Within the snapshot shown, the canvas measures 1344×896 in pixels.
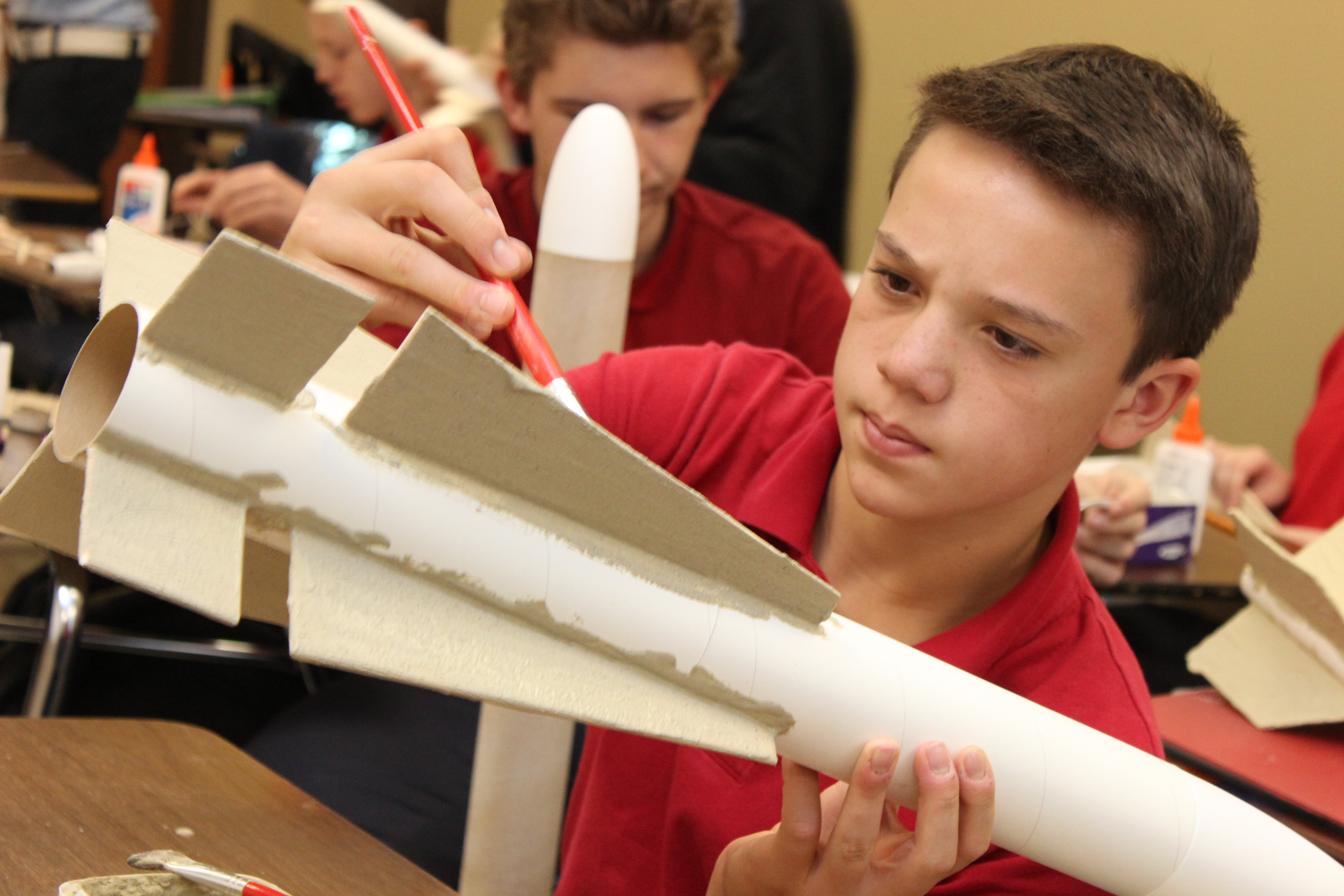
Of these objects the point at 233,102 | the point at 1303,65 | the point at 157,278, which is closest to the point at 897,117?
the point at 1303,65

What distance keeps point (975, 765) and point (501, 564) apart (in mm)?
330

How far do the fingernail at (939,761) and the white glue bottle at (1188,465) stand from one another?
3.66 ft

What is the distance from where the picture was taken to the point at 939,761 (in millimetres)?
776

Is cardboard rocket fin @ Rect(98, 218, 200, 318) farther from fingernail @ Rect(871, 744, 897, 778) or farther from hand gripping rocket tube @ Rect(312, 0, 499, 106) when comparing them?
hand gripping rocket tube @ Rect(312, 0, 499, 106)

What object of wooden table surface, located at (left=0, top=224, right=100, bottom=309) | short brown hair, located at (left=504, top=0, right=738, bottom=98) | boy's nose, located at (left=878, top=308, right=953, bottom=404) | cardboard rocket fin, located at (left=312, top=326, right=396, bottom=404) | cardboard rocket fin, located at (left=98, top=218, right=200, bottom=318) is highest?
short brown hair, located at (left=504, top=0, right=738, bottom=98)

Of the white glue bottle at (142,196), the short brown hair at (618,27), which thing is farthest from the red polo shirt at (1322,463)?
the white glue bottle at (142,196)

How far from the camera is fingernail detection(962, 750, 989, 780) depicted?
30.7 inches

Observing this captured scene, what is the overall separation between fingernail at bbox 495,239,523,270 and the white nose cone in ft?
1.09

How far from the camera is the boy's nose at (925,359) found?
2.97ft

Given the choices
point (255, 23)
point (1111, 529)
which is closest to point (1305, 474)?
point (1111, 529)

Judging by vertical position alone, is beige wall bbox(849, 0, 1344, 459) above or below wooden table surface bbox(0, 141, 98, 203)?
above

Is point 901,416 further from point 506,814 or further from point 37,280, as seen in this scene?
point 37,280

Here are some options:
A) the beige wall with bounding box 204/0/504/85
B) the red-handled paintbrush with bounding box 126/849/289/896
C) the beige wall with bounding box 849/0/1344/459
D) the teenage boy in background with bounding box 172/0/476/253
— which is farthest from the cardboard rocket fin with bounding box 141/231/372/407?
the beige wall with bounding box 204/0/504/85

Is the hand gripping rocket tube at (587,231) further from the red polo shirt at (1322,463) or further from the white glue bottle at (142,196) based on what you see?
A: the white glue bottle at (142,196)
